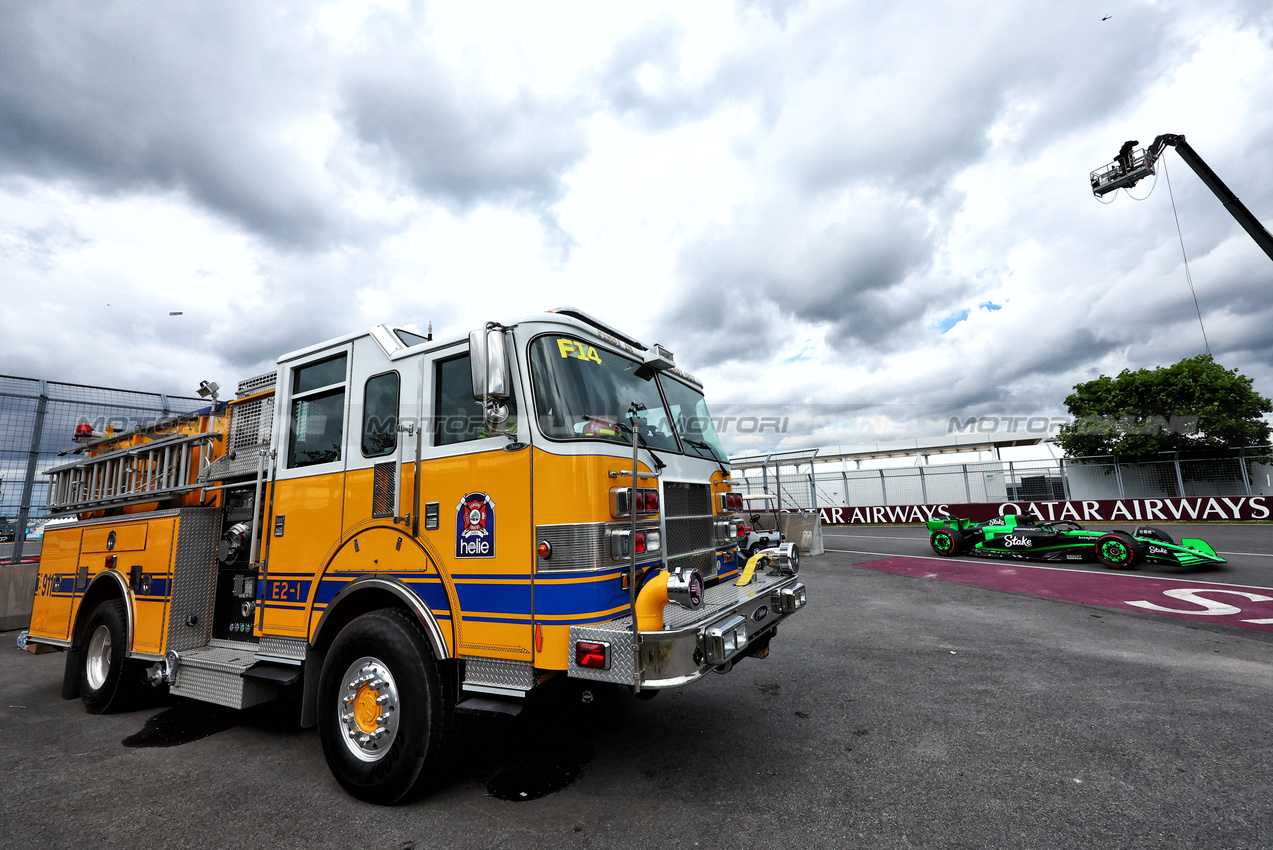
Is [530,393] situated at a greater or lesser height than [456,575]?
greater

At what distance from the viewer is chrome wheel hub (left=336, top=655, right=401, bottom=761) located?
11.1 feet

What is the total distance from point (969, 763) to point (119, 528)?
7.16 metres

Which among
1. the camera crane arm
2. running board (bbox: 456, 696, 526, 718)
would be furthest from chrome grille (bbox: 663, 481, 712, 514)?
the camera crane arm

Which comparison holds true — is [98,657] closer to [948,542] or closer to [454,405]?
[454,405]

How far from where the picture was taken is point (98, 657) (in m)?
5.51

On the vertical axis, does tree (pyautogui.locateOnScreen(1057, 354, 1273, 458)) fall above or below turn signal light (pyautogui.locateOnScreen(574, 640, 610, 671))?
above

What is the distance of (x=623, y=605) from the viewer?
10.6 ft

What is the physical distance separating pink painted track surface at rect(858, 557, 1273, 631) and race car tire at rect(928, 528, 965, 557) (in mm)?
1035

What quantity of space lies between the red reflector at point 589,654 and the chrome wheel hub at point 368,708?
1221 mm

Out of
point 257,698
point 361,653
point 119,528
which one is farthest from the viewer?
point 119,528

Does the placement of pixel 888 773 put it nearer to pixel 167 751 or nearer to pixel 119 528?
pixel 167 751

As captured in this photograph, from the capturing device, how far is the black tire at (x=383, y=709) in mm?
3215

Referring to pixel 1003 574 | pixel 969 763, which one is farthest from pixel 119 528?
pixel 1003 574

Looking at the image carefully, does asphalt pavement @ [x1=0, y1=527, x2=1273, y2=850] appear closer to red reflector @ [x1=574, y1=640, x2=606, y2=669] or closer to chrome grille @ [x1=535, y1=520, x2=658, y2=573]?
red reflector @ [x1=574, y1=640, x2=606, y2=669]
